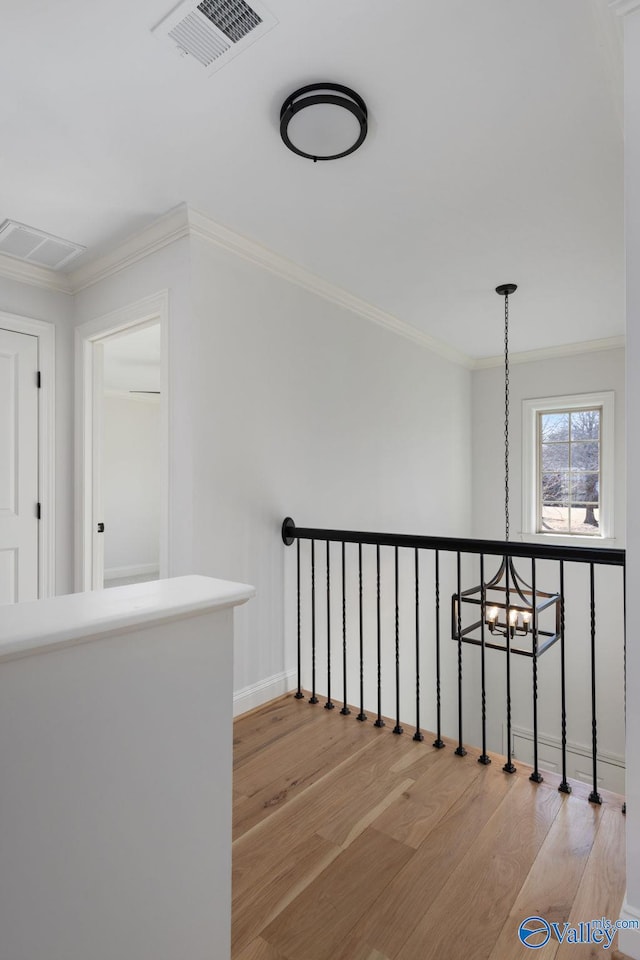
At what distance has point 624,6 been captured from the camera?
1.29 metres

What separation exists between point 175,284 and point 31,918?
8.08 feet

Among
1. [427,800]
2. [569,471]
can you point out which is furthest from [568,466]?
[427,800]

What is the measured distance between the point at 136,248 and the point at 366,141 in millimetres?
1403

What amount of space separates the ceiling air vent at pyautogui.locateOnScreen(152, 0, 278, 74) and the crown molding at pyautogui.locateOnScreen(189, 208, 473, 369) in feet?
3.12

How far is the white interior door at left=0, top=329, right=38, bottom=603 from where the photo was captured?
3016mm

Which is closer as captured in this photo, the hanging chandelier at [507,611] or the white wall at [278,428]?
the hanging chandelier at [507,611]

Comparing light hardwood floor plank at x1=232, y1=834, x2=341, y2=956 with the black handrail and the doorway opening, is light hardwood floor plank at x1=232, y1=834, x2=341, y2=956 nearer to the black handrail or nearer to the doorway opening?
the black handrail

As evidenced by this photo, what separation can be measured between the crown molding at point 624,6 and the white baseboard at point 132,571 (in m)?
7.13

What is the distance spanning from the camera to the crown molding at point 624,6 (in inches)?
50.2

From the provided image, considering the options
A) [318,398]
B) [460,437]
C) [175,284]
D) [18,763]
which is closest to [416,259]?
[318,398]

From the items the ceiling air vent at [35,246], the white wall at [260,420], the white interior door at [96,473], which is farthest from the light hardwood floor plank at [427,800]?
the ceiling air vent at [35,246]

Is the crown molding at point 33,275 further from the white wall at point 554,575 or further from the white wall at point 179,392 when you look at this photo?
the white wall at point 554,575

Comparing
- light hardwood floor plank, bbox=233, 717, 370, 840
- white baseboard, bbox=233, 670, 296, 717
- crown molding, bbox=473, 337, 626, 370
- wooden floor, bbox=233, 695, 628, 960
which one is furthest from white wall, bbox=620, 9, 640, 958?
crown molding, bbox=473, 337, 626, 370

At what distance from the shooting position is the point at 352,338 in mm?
3686
